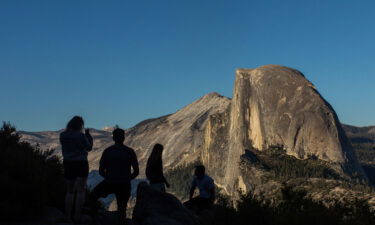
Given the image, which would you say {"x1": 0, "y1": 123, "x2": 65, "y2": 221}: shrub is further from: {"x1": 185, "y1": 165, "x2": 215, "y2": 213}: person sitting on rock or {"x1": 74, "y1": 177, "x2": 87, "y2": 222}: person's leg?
{"x1": 185, "y1": 165, "x2": 215, "y2": 213}: person sitting on rock

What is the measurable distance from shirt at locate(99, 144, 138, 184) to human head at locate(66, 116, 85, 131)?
1025 mm

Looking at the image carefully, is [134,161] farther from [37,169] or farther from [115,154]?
[37,169]

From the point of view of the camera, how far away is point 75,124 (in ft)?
42.2

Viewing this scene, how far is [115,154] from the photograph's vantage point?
42.3 feet

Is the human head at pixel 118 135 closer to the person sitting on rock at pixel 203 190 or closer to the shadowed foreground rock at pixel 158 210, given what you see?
the shadowed foreground rock at pixel 158 210

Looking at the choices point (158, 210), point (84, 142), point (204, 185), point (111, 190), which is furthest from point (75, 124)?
point (204, 185)

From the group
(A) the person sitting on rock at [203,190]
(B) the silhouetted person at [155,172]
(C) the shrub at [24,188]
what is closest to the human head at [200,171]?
(A) the person sitting on rock at [203,190]

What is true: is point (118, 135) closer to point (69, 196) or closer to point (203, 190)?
point (69, 196)

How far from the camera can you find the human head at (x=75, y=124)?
42.2ft

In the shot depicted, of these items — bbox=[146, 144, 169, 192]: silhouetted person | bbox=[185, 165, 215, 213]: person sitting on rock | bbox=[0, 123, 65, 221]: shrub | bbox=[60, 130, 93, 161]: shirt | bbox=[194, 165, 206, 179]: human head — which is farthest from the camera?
bbox=[185, 165, 215, 213]: person sitting on rock

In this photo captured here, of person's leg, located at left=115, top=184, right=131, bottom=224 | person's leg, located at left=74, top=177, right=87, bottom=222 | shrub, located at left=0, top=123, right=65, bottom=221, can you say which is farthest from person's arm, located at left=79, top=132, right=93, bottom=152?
shrub, located at left=0, top=123, right=65, bottom=221

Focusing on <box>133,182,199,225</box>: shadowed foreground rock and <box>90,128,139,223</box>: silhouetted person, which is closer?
<box>90,128,139,223</box>: silhouetted person

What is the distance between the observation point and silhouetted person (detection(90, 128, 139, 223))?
12922 mm

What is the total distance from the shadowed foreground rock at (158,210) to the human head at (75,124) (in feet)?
11.9
